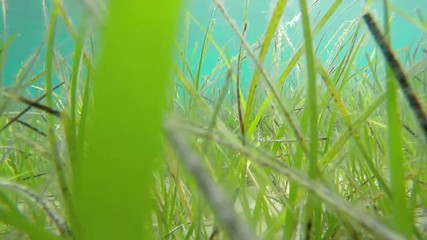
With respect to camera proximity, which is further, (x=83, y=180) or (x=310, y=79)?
(x=310, y=79)

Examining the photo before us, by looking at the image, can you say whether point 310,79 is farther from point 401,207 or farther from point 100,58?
point 100,58

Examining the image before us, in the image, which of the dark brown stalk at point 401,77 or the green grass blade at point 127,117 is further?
the dark brown stalk at point 401,77

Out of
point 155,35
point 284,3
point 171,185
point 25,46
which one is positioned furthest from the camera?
point 25,46

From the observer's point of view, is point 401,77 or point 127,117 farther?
point 401,77

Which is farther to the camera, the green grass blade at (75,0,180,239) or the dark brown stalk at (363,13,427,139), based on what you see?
the dark brown stalk at (363,13,427,139)

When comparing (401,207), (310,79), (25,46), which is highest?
(25,46)

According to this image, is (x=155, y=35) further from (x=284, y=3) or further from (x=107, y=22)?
(x=284, y=3)

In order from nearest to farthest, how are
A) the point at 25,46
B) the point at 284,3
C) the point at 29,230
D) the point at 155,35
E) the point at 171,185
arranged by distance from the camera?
the point at 155,35 < the point at 29,230 < the point at 284,3 < the point at 171,185 < the point at 25,46

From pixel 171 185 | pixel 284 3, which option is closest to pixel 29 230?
pixel 284 3

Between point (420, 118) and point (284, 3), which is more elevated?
point (284, 3)

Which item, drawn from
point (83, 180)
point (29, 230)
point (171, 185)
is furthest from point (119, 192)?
point (171, 185)
